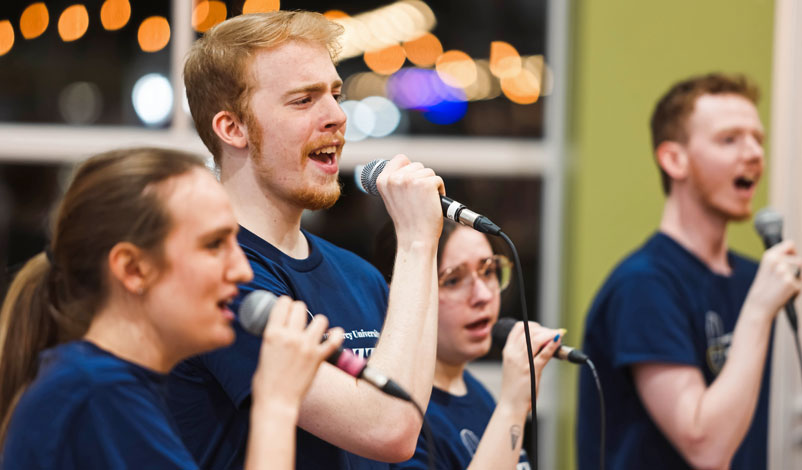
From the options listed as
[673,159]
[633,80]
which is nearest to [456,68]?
[633,80]

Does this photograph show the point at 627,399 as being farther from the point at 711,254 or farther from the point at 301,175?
the point at 301,175

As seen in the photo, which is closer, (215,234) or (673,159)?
(215,234)

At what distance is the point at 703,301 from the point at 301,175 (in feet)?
4.15

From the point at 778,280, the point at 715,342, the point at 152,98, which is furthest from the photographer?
the point at 152,98

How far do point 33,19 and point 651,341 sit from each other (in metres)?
2.75

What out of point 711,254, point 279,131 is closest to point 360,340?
point 279,131

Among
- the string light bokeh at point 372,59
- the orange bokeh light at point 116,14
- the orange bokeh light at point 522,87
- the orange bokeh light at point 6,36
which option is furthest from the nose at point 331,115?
the orange bokeh light at point 6,36

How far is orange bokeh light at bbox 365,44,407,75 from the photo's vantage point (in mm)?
3891

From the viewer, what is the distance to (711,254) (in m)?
2.53

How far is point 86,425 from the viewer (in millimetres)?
1080

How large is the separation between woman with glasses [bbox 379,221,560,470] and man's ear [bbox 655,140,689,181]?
706 mm

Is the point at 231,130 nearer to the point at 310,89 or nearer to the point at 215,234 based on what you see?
the point at 310,89

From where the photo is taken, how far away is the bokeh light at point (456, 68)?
3.90m

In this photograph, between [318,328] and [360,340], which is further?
[360,340]
